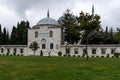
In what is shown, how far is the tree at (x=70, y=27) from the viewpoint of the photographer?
80.7 metres

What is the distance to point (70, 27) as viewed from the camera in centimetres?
8438

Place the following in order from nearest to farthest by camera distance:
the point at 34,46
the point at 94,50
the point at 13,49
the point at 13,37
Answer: the point at 94,50, the point at 34,46, the point at 13,49, the point at 13,37

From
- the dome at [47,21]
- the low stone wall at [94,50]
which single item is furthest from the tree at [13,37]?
the low stone wall at [94,50]

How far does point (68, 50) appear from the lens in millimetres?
75938

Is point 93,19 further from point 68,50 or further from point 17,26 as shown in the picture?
point 17,26

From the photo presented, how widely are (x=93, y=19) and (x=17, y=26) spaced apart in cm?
2567

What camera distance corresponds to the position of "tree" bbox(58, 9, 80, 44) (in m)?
80.7

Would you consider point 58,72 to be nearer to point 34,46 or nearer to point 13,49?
point 34,46

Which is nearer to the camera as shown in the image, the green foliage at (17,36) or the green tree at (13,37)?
the green foliage at (17,36)

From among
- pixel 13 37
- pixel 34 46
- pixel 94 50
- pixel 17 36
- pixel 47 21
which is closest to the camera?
pixel 94 50

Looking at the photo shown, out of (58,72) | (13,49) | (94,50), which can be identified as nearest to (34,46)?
(13,49)

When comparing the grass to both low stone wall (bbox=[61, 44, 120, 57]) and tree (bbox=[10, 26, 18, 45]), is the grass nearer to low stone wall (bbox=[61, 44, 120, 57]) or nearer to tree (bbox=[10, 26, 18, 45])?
low stone wall (bbox=[61, 44, 120, 57])

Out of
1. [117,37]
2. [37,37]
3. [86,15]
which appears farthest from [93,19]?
[37,37]

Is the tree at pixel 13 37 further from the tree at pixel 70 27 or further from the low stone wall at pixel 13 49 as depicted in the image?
the tree at pixel 70 27
